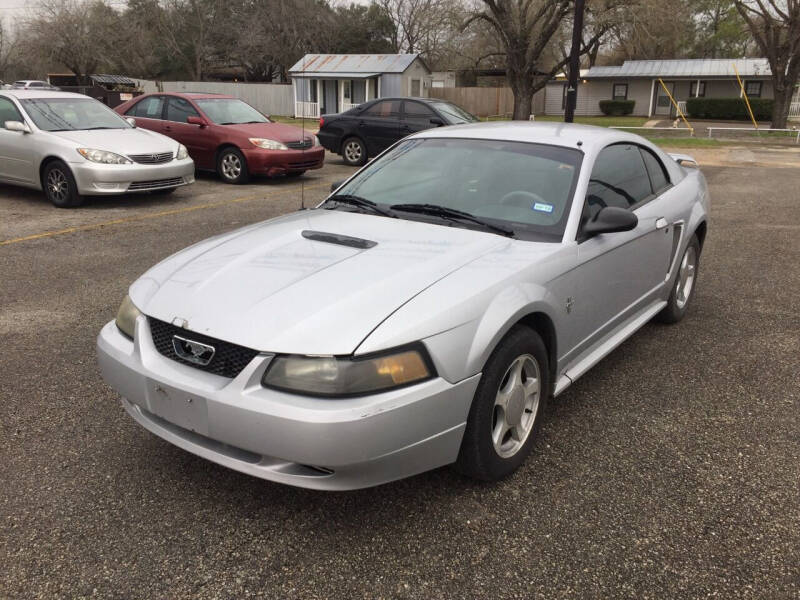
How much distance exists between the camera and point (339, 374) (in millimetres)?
2326

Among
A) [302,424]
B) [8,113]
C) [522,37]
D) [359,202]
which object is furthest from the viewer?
[522,37]

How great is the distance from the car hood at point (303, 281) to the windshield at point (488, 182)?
0.25 m

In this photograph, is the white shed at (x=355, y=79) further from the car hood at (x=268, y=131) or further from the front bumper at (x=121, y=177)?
the front bumper at (x=121, y=177)

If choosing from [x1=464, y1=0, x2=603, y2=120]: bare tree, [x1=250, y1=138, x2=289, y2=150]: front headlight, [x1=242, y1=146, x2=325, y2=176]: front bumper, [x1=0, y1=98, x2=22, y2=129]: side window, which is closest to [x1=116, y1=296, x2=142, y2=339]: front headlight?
[x1=0, y1=98, x2=22, y2=129]: side window

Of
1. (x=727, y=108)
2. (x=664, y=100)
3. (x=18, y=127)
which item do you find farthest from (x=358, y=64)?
(x=18, y=127)

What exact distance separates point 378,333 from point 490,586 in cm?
94

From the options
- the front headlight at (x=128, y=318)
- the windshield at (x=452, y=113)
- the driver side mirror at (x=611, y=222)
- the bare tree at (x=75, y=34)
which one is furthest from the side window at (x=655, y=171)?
the bare tree at (x=75, y=34)

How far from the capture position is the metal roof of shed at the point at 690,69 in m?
42.9

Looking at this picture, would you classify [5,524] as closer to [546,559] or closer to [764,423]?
[546,559]

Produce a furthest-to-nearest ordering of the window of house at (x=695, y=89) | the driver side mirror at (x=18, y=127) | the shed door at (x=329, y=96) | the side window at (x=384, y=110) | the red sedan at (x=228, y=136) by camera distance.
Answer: the window of house at (x=695, y=89) < the shed door at (x=329, y=96) < the side window at (x=384, y=110) < the red sedan at (x=228, y=136) < the driver side mirror at (x=18, y=127)

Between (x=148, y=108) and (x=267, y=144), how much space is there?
274 cm

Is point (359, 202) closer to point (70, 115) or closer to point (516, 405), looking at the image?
point (516, 405)

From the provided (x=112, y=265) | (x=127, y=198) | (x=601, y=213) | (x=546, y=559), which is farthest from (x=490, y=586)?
(x=127, y=198)

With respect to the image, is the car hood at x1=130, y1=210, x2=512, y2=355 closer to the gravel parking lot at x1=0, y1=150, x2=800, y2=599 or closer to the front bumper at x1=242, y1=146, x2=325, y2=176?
the gravel parking lot at x1=0, y1=150, x2=800, y2=599
